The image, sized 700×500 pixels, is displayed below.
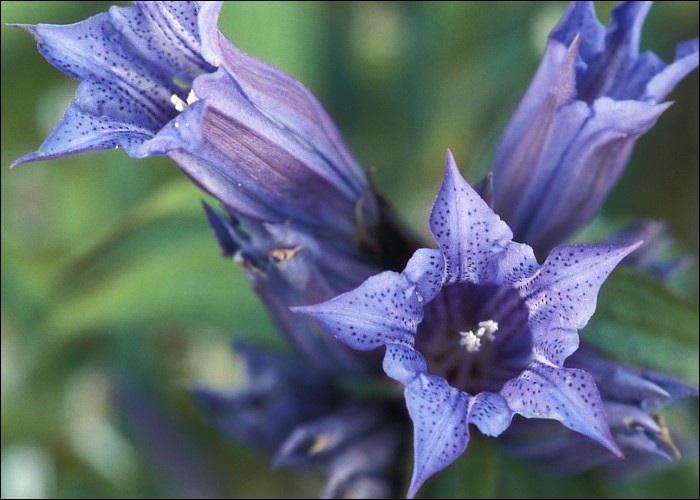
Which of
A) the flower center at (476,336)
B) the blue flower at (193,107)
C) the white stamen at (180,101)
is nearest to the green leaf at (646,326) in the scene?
the flower center at (476,336)

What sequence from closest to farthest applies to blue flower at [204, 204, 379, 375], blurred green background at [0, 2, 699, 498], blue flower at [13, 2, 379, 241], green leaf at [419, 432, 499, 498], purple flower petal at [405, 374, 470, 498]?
purple flower petal at [405, 374, 470, 498]
blue flower at [13, 2, 379, 241]
blue flower at [204, 204, 379, 375]
green leaf at [419, 432, 499, 498]
blurred green background at [0, 2, 699, 498]

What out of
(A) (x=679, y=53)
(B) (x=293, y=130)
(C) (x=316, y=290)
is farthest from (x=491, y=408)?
(A) (x=679, y=53)

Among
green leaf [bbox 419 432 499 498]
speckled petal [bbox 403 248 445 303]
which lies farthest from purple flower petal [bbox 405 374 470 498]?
green leaf [bbox 419 432 499 498]

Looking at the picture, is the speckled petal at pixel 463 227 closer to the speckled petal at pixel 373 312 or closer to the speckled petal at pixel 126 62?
the speckled petal at pixel 373 312

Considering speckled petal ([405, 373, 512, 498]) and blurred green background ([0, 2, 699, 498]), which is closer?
speckled petal ([405, 373, 512, 498])

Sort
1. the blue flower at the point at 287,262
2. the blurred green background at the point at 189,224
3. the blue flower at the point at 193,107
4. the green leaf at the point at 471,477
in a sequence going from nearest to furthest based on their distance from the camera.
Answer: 1. the blue flower at the point at 193,107
2. the blue flower at the point at 287,262
3. the green leaf at the point at 471,477
4. the blurred green background at the point at 189,224

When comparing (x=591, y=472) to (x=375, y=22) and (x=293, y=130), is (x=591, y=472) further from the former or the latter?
(x=375, y=22)

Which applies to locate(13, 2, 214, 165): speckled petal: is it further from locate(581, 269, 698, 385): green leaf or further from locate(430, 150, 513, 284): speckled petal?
locate(581, 269, 698, 385): green leaf
